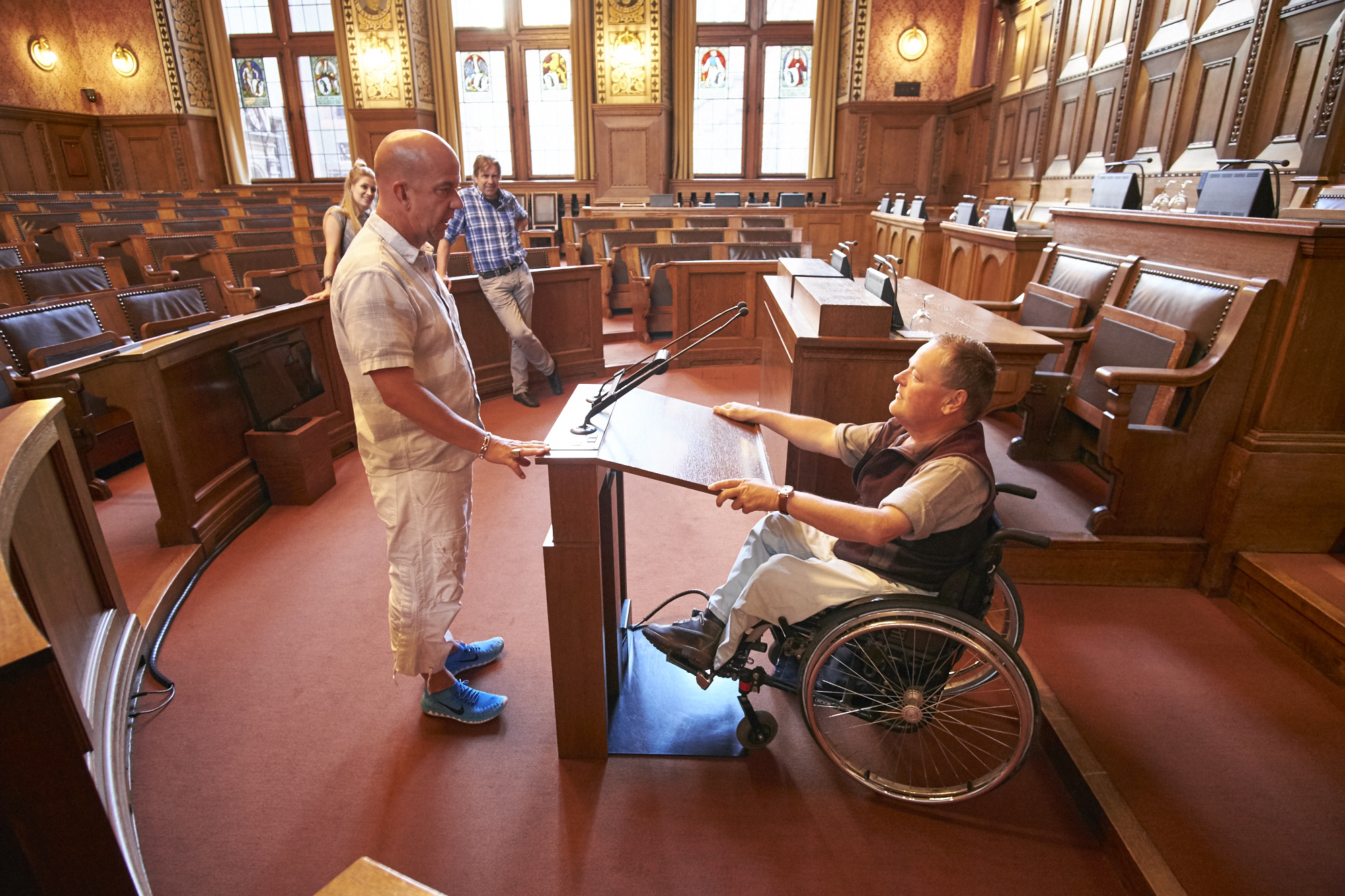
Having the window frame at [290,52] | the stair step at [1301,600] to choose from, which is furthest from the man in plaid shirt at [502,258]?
the window frame at [290,52]

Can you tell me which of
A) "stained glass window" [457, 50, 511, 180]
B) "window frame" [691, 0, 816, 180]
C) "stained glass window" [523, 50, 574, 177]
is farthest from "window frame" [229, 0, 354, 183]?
"window frame" [691, 0, 816, 180]

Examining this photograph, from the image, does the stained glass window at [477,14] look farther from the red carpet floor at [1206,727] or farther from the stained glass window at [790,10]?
the red carpet floor at [1206,727]

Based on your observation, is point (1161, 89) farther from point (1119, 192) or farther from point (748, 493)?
point (748, 493)

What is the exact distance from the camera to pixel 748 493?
53.7 inches

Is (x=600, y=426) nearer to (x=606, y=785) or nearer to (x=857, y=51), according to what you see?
(x=606, y=785)

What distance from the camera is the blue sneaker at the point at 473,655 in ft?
6.61

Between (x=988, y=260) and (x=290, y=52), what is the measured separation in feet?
36.9

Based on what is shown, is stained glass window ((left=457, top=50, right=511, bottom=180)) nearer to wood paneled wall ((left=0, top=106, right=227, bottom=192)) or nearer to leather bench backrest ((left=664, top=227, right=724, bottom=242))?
wood paneled wall ((left=0, top=106, right=227, bottom=192))

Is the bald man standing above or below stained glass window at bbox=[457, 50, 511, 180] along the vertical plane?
below

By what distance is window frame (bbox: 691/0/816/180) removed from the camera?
1021 centimetres

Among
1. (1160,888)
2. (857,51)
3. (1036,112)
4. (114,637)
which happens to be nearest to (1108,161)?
(1036,112)

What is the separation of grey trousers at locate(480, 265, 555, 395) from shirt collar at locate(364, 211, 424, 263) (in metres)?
2.64

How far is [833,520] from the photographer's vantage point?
4.47 feet

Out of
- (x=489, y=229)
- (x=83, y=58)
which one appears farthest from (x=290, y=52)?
(x=489, y=229)
